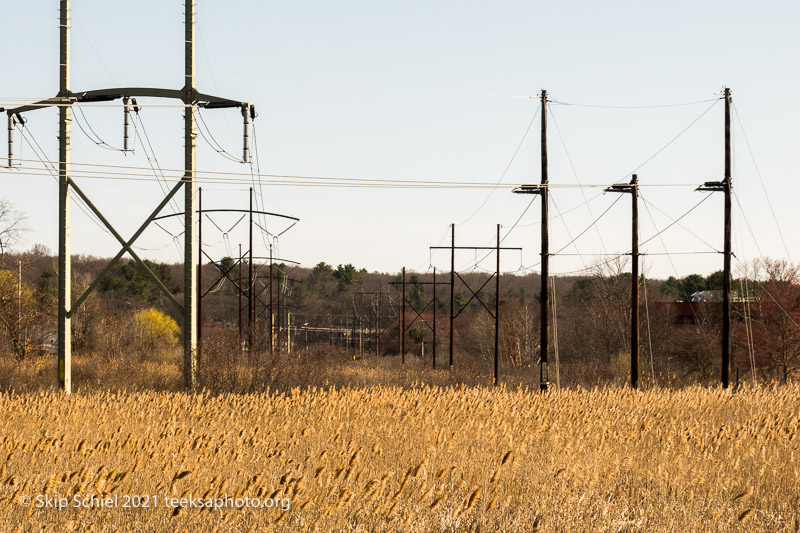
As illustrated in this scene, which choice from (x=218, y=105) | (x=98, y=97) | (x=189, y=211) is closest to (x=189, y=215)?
(x=189, y=211)

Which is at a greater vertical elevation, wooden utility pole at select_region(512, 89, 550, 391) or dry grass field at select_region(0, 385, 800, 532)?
wooden utility pole at select_region(512, 89, 550, 391)

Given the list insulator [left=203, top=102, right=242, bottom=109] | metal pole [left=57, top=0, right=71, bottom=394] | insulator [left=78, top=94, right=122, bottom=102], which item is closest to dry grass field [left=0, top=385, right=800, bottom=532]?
metal pole [left=57, top=0, right=71, bottom=394]

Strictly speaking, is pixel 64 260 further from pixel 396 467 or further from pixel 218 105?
pixel 396 467

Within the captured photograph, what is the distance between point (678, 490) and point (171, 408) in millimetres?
8603

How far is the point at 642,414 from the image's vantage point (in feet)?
43.2

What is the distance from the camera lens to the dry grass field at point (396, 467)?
6.38 metres

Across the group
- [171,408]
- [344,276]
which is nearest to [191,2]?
[171,408]

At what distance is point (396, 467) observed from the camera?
28.4ft

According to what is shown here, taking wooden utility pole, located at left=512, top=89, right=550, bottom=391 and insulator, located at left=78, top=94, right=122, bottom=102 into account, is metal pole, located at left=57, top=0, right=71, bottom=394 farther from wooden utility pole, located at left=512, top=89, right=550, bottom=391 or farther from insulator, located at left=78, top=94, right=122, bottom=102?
wooden utility pole, located at left=512, top=89, right=550, bottom=391

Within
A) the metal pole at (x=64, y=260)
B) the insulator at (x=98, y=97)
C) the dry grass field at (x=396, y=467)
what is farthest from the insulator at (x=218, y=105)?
the dry grass field at (x=396, y=467)

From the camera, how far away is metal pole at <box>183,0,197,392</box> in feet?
57.2

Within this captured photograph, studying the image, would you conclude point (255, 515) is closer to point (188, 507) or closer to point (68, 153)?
point (188, 507)

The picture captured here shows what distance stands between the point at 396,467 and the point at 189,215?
10.9 m

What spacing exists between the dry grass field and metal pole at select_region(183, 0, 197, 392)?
380cm
